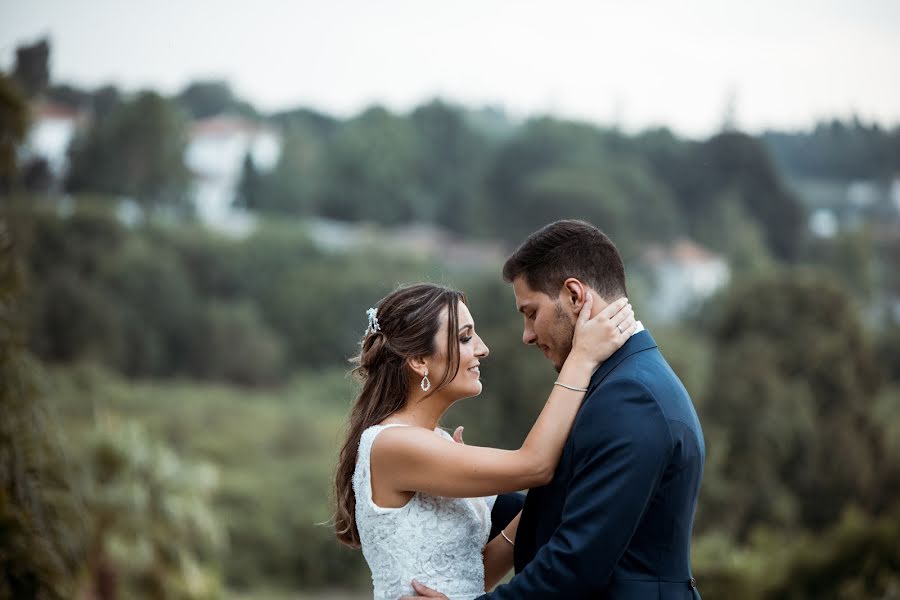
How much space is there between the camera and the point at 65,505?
4652mm

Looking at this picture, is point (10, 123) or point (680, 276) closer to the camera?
point (10, 123)

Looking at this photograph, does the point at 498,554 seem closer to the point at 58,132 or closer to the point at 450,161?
the point at 58,132

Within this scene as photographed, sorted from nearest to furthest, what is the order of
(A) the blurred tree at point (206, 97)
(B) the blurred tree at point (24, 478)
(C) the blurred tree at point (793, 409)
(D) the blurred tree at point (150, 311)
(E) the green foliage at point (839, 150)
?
1. (B) the blurred tree at point (24, 478)
2. (C) the blurred tree at point (793, 409)
3. (E) the green foliage at point (839, 150)
4. (D) the blurred tree at point (150, 311)
5. (A) the blurred tree at point (206, 97)

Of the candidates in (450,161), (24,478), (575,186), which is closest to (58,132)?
(450,161)

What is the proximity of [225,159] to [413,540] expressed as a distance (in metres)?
50.1

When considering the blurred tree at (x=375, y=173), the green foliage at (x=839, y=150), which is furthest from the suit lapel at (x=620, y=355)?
the blurred tree at (x=375, y=173)

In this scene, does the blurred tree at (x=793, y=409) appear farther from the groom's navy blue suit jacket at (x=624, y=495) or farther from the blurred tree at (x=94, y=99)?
the blurred tree at (x=94, y=99)

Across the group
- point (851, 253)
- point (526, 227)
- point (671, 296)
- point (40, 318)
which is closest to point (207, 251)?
point (40, 318)

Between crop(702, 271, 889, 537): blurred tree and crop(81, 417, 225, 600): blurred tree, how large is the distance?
11.7m

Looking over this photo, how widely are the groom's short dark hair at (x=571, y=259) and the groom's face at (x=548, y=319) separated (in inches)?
1.0

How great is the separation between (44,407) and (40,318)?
38689 millimetres

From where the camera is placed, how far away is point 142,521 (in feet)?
42.6

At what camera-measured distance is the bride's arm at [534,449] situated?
2.81 m

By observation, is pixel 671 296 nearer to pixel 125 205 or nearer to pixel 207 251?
pixel 207 251
